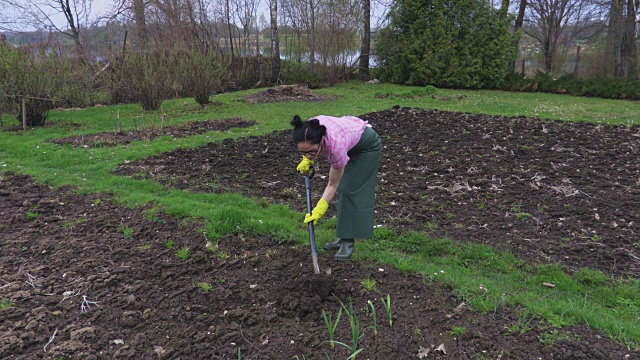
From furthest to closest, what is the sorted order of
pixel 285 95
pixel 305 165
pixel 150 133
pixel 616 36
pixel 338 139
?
pixel 616 36 → pixel 285 95 → pixel 150 133 → pixel 305 165 → pixel 338 139

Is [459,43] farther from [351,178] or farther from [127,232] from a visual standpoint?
[127,232]

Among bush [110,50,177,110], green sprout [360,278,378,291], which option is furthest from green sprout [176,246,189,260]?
bush [110,50,177,110]

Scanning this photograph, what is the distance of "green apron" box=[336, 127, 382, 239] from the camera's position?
347cm

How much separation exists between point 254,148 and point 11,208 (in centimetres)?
351

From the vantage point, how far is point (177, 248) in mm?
3807

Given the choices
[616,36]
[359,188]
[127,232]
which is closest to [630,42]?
[616,36]

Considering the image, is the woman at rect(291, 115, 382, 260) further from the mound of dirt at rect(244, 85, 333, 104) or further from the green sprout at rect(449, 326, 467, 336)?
the mound of dirt at rect(244, 85, 333, 104)

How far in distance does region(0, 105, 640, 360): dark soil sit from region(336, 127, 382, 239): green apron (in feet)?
1.08

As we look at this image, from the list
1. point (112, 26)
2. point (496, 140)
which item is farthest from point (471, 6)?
point (112, 26)

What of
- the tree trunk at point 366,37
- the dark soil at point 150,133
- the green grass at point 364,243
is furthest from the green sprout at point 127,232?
the tree trunk at point 366,37

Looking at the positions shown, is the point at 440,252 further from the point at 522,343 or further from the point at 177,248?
the point at 177,248

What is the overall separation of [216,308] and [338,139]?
1464 millimetres

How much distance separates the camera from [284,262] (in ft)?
11.8

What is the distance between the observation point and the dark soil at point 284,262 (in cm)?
261
